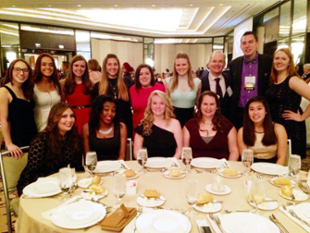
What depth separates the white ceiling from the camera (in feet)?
21.9

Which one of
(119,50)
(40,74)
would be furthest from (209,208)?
(119,50)

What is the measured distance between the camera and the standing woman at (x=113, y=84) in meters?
3.13

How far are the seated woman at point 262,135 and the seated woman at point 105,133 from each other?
3.77 ft

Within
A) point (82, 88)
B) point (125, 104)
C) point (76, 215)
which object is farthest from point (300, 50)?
point (76, 215)

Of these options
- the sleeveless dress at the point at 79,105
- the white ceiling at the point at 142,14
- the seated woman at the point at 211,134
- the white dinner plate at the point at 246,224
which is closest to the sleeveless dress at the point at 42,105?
the sleeveless dress at the point at 79,105

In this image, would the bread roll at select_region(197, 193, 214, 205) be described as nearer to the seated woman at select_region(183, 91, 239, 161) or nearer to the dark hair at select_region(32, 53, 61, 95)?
the seated woman at select_region(183, 91, 239, 161)

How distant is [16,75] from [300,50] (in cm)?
607

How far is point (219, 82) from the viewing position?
316 centimetres

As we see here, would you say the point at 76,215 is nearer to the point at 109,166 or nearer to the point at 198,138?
the point at 109,166

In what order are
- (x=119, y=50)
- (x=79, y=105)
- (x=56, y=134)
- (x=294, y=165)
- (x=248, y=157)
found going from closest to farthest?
1. (x=294, y=165)
2. (x=248, y=157)
3. (x=56, y=134)
4. (x=79, y=105)
5. (x=119, y=50)

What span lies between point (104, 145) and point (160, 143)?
54 centimetres

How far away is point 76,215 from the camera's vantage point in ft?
3.93

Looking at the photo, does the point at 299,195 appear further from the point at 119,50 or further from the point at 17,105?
the point at 119,50

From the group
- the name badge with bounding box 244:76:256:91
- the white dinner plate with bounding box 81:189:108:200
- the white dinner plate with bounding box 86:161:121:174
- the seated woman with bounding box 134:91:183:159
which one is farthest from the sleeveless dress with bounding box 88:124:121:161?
the name badge with bounding box 244:76:256:91
